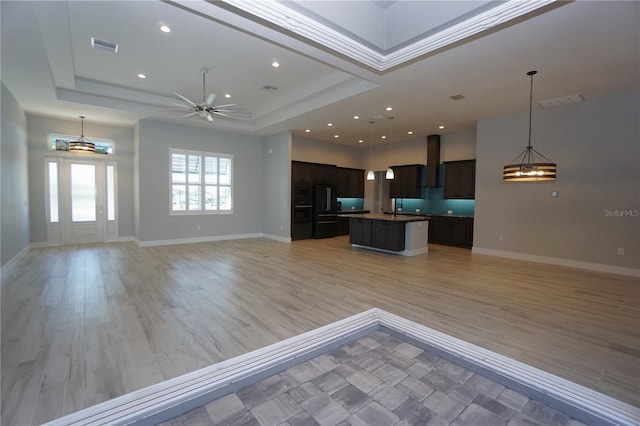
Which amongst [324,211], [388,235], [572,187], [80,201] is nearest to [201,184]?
[80,201]

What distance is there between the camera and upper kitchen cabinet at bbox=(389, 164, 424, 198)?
9719 millimetres

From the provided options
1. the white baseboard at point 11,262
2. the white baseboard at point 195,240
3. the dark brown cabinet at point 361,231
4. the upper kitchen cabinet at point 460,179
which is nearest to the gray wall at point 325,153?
the white baseboard at point 195,240

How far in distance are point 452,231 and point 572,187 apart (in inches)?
118

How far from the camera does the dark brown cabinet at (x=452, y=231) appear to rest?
8211 millimetres

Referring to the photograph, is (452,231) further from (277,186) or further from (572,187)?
(277,186)

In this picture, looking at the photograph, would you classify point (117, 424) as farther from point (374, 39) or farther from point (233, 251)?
point (233, 251)

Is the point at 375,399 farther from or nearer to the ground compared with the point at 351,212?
nearer to the ground

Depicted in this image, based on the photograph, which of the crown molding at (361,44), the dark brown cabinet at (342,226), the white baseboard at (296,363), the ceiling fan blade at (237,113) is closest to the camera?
the white baseboard at (296,363)

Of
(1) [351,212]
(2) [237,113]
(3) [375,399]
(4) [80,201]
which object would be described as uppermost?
(2) [237,113]

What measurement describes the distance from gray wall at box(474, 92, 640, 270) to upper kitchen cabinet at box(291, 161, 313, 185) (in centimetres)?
487

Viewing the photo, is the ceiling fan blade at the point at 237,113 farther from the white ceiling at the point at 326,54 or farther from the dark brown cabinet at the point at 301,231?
the dark brown cabinet at the point at 301,231

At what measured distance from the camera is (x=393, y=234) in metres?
7.04

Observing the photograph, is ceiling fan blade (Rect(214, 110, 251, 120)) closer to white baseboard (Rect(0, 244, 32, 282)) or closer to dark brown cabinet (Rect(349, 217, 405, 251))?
dark brown cabinet (Rect(349, 217, 405, 251))

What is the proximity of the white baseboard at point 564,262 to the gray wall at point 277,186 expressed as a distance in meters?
5.25
